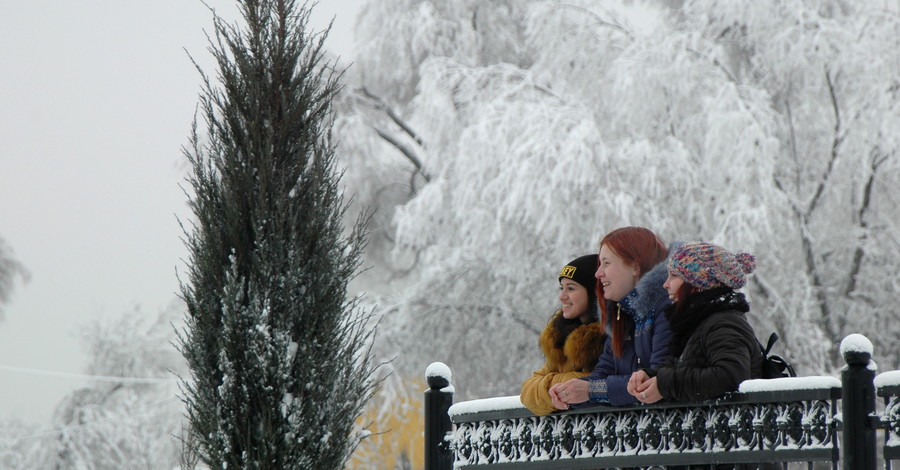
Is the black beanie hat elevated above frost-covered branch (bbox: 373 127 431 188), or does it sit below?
below

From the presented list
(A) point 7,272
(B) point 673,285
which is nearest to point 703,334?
(B) point 673,285

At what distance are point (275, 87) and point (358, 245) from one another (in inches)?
33.1

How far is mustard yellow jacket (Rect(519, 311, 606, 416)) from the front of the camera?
13.8 ft

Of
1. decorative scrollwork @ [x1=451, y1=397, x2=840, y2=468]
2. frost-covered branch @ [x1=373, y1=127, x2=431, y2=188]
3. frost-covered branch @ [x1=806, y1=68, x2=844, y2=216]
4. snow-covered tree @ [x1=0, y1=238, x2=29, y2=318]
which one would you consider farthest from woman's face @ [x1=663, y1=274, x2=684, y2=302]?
snow-covered tree @ [x1=0, y1=238, x2=29, y2=318]

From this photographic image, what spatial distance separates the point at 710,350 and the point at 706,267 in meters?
0.31

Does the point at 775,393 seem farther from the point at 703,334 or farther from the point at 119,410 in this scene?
the point at 119,410

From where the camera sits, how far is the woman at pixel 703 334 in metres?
3.48

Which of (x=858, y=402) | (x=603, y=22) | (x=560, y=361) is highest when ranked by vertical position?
(x=603, y=22)

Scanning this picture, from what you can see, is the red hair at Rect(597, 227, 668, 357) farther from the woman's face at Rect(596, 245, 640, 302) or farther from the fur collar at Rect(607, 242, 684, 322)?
the fur collar at Rect(607, 242, 684, 322)

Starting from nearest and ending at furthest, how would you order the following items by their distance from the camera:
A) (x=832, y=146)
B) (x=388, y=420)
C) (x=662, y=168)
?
(x=662, y=168) < (x=832, y=146) < (x=388, y=420)

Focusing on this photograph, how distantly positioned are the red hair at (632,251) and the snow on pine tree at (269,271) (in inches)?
47.3

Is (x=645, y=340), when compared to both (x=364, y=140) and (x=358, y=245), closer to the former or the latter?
(x=358, y=245)

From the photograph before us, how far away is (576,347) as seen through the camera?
14.2 feet

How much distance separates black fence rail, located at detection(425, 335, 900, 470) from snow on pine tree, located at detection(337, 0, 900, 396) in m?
7.60
